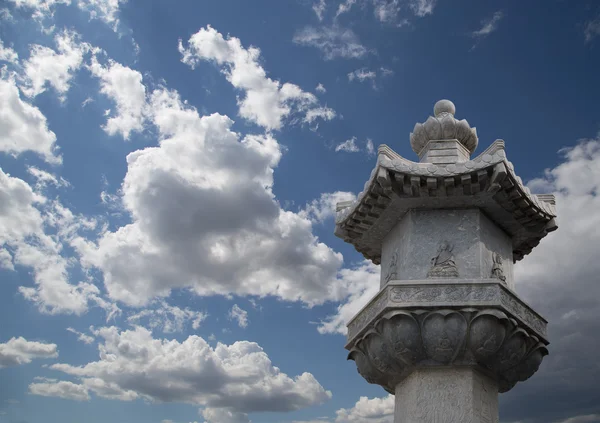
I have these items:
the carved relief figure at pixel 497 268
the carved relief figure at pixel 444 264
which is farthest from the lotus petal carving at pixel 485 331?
the carved relief figure at pixel 497 268

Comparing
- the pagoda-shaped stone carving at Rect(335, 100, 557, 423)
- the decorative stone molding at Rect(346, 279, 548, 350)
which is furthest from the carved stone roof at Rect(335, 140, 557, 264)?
the decorative stone molding at Rect(346, 279, 548, 350)

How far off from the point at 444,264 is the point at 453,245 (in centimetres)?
71

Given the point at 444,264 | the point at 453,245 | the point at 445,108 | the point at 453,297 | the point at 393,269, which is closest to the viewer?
the point at 453,297

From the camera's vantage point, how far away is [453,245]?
18.1 m

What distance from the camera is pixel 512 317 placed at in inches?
650

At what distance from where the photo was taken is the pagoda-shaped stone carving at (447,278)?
1625cm

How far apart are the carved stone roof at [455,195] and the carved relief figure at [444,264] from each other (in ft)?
4.27

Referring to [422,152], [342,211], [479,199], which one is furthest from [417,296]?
[422,152]

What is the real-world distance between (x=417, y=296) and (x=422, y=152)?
614 cm

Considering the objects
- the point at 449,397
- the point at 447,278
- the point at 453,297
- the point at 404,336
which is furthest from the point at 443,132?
the point at 449,397

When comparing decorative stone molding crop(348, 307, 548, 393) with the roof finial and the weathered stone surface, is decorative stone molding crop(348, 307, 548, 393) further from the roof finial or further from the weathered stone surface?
the roof finial

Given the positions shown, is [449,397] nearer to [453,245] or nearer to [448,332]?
[448,332]

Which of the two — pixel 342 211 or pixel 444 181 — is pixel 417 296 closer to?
pixel 444 181

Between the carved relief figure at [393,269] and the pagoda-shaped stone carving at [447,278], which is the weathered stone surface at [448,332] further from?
the carved relief figure at [393,269]
